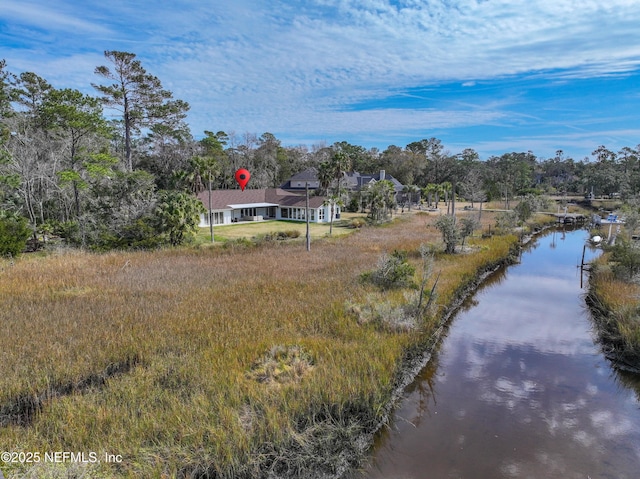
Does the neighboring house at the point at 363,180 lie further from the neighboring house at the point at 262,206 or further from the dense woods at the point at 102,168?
the neighboring house at the point at 262,206

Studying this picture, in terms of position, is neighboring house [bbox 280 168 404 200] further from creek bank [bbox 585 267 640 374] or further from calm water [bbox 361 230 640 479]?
calm water [bbox 361 230 640 479]

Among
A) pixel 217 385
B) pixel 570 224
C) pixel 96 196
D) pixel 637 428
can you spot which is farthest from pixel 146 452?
pixel 570 224

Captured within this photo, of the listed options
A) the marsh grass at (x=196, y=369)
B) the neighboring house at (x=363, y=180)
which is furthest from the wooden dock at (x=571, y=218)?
the marsh grass at (x=196, y=369)

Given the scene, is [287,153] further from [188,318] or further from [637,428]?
[637,428]

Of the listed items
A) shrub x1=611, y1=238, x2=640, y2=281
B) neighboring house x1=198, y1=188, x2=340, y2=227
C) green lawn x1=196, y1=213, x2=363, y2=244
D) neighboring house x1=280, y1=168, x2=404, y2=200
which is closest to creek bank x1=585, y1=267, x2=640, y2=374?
shrub x1=611, y1=238, x2=640, y2=281

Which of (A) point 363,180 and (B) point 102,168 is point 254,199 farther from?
(A) point 363,180

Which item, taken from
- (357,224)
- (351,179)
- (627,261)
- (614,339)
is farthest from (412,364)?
(351,179)
